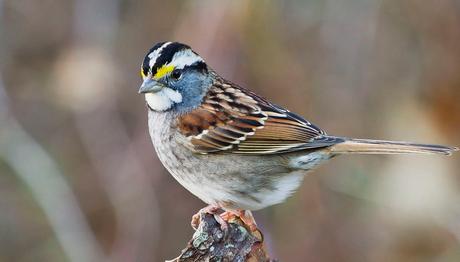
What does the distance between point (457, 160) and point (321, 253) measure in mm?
1200

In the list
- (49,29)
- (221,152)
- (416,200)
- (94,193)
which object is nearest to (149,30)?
(49,29)

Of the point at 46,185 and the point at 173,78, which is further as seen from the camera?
the point at 46,185

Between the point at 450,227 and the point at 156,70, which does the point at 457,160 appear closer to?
the point at 450,227

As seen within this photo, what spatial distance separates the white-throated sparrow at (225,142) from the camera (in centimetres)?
462

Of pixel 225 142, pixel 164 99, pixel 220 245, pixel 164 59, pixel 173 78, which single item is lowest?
pixel 220 245

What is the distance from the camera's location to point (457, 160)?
7.04 meters

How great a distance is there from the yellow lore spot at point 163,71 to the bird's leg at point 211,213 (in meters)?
0.67

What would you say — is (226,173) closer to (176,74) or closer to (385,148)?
(176,74)

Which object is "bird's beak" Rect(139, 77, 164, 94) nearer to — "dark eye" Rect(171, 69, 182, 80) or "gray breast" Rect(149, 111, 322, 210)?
"dark eye" Rect(171, 69, 182, 80)

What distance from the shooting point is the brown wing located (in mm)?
4746

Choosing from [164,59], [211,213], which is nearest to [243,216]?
[211,213]

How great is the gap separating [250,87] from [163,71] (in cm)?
173

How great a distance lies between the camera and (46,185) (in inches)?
234

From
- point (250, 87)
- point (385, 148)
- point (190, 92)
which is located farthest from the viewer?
point (250, 87)
